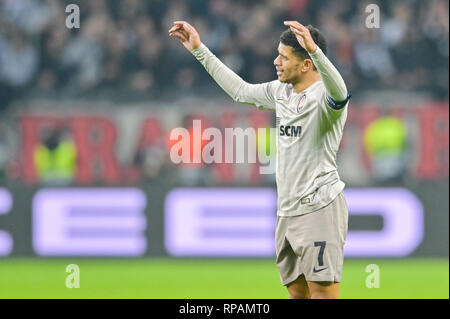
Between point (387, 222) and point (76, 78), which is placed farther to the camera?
point (76, 78)

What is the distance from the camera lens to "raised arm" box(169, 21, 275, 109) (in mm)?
5738

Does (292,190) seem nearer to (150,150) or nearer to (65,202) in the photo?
(65,202)

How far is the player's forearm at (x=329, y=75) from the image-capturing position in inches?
192

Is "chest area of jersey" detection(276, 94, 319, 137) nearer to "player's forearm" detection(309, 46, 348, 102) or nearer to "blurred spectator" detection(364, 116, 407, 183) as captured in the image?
"player's forearm" detection(309, 46, 348, 102)

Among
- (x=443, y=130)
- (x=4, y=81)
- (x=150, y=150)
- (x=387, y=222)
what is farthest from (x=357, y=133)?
(x=4, y=81)

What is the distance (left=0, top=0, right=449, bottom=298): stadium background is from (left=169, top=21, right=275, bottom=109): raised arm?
296cm

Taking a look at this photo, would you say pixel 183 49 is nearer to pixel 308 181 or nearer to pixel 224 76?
pixel 224 76

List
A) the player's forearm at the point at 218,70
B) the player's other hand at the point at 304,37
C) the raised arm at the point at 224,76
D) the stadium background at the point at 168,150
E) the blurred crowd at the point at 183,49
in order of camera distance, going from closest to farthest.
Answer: the player's other hand at the point at 304,37 < the raised arm at the point at 224,76 < the player's forearm at the point at 218,70 < the stadium background at the point at 168,150 < the blurred crowd at the point at 183,49

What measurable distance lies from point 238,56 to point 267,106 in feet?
22.6

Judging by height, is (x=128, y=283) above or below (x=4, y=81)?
below

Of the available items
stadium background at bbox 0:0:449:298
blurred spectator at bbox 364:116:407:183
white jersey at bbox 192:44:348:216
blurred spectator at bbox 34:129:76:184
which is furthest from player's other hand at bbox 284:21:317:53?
blurred spectator at bbox 34:129:76:184

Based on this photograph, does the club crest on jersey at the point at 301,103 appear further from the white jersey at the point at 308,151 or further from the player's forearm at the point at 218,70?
the player's forearm at the point at 218,70

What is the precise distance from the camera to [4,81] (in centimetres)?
1259

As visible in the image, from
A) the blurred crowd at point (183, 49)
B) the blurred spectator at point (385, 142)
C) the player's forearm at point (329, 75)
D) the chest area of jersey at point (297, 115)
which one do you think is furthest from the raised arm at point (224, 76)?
the blurred crowd at point (183, 49)
